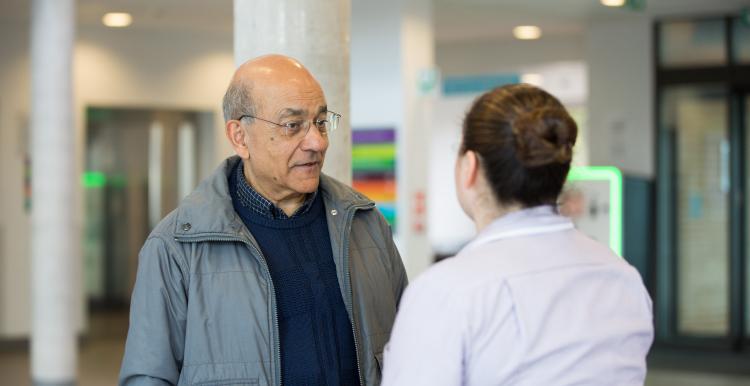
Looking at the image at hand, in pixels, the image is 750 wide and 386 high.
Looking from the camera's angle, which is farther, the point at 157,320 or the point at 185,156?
the point at 185,156

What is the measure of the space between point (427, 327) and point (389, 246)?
36.0 inches

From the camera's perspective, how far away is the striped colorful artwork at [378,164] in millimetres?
8977

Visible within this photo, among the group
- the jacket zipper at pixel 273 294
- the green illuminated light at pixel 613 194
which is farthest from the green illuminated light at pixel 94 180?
the jacket zipper at pixel 273 294

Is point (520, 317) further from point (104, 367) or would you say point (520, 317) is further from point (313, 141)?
point (104, 367)

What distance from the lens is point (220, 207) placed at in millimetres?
2346

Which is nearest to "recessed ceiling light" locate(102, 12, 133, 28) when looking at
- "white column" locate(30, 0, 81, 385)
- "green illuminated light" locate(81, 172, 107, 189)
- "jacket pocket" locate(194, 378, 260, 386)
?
"green illuminated light" locate(81, 172, 107, 189)

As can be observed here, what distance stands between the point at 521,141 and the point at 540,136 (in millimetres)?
35

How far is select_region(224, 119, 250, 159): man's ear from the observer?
97.6 inches

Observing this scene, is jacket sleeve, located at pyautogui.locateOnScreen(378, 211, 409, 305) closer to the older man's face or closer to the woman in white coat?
the older man's face

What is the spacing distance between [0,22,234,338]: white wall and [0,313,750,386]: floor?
2.59ft

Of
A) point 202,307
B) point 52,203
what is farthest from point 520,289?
point 52,203

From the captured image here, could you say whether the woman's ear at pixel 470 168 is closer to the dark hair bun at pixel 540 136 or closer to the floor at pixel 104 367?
the dark hair bun at pixel 540 136

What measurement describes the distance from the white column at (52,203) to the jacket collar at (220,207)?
577 centimetres

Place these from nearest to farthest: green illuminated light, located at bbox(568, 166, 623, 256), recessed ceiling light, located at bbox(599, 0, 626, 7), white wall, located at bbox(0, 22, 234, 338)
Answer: green illuminated light, located at bbox(568, 166, 623, 256), recessed ceiling light, located at bbox(599, 0, 626, 7), white wall, located at bbox(0, 22, 234, 338)
